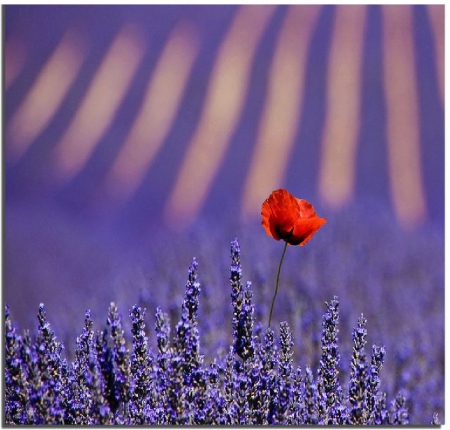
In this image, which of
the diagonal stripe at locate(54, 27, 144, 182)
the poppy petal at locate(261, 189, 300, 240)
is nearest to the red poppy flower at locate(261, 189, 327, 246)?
the poppy petal at locate(261, 189, 300, 240)

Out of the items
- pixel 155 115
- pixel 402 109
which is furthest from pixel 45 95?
pixel 402 109

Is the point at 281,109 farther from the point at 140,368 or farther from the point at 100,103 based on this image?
the point at 140,368

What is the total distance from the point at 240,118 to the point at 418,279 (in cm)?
86

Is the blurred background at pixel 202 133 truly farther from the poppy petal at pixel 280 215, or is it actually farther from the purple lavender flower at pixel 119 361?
the purple lavender flower at pixel 119 361

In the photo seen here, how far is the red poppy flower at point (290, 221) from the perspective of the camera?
1768 millimetres

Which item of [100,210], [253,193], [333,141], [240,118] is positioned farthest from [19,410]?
[333,141]

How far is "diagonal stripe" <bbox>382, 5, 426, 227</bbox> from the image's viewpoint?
2.29m

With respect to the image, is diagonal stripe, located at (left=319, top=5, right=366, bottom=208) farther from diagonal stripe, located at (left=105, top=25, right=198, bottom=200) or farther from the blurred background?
diagonal stripe, located at (left=105, top=25, right=198, bottom=200)

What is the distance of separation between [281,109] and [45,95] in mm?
800

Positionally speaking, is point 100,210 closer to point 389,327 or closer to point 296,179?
point 296,179

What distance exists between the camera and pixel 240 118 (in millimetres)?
2287

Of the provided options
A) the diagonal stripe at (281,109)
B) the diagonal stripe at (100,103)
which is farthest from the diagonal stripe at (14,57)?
the diagonal stripe at (281,109)

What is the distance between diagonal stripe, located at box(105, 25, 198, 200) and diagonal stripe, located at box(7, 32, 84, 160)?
0.27 m

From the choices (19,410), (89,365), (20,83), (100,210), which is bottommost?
(19,410)
